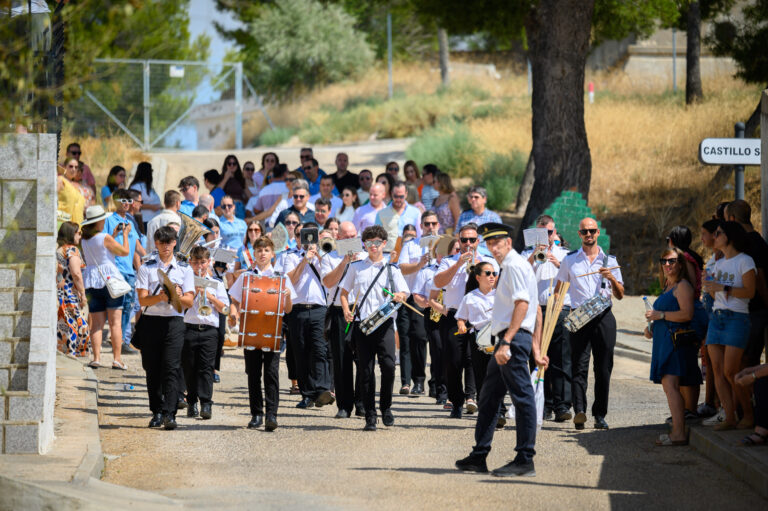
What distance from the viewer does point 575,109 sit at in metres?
21.0

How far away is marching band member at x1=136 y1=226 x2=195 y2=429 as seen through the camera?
1089cm

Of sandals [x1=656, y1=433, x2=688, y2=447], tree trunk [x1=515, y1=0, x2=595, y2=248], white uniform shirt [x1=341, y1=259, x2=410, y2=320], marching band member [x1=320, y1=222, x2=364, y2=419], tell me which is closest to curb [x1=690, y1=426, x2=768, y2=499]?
sandals [x1=656, y1=433, x2=688, y2=447]

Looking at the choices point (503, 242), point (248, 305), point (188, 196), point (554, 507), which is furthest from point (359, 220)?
point (554, 507)

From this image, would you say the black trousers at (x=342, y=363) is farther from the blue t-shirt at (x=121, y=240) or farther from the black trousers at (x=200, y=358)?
the blue t-shirt at (x=121, y=240)

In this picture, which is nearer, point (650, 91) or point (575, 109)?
point (575, 109)

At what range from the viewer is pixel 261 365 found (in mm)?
11125

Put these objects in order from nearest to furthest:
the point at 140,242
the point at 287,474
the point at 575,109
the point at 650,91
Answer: the point at 287,474 < the point at 140,242 < the point at 575,109 < the point at 650,91

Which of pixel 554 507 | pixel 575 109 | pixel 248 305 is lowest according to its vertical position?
pixel 554 507

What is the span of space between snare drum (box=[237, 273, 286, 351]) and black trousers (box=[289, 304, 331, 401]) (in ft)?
4.10

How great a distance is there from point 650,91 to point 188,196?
26.9 meters

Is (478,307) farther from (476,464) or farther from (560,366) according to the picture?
(476,464)

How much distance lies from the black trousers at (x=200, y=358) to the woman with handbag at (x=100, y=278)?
8.56ft

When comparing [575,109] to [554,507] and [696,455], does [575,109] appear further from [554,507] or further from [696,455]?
[554,507]

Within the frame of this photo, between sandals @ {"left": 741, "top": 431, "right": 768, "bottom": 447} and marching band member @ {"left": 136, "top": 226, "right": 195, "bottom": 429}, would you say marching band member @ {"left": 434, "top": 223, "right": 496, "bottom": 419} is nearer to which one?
marching band member @ {"left": 136, "top": 226, "right": 195, "bottom": 429}
